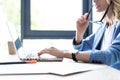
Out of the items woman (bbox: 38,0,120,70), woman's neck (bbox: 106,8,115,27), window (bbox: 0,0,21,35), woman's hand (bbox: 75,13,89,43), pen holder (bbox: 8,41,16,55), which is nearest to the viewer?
woman (bbox: 38,0,120,70)

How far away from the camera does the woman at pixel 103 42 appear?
1105 mm

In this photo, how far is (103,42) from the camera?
1415mm

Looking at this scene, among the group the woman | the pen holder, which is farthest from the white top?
the pen holder

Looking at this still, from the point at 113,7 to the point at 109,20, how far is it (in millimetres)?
97

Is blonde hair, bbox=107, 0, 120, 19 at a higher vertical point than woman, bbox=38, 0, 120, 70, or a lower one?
higher

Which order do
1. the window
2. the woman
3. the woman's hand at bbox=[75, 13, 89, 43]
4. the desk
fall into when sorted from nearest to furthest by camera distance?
the desk
the woman
the woman's hand at bbox=[75, 13, 89, 43]
the window

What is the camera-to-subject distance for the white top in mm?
1338

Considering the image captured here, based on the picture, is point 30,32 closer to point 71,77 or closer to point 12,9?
point 12,9

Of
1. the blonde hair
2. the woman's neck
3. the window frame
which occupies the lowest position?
the window frame

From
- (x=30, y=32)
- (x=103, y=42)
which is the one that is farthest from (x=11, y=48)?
(x=30, y=32)

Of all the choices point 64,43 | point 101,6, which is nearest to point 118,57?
point 101,6

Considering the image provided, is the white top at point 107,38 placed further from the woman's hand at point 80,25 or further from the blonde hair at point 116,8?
the woman's hand at point 80,25

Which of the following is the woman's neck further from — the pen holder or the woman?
the pen holder

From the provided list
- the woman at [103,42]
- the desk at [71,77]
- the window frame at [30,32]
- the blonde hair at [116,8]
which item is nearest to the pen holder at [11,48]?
the woman at [103,42]
